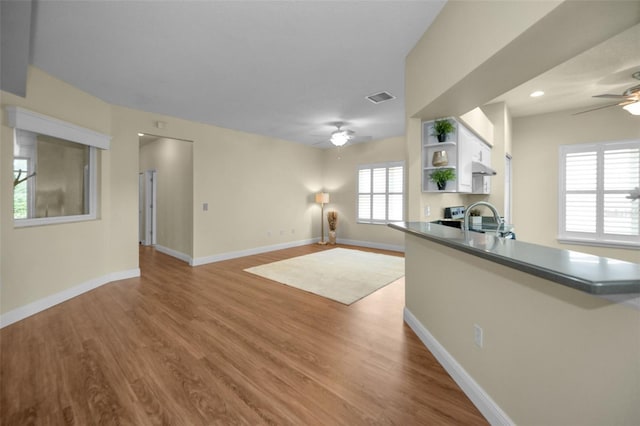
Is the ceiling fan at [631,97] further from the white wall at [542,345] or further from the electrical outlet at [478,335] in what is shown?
the electrical outlet at [478,335]

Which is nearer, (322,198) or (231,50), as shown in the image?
(231,50)

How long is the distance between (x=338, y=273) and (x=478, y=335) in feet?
9.55

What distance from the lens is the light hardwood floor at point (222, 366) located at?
60.3 inches

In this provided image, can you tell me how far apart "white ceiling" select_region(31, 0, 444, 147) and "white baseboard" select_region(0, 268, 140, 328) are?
8.58ft

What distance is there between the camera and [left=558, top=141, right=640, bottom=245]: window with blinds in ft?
13.1

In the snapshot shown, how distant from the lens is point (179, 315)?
9.25 ft

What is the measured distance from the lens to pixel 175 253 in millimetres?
5641

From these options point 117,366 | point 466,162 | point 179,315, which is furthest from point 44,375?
point 466,162

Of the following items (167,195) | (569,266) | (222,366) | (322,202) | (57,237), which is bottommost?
(222,366)

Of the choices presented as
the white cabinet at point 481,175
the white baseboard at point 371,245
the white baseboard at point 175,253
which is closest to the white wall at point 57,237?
the white baseboard at point 175,253

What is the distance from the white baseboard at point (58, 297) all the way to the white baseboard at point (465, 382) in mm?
4083

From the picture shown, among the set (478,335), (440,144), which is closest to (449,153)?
(440,144)

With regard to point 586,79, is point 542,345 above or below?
below

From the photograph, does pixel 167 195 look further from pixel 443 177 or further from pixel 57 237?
pixel 443 177
